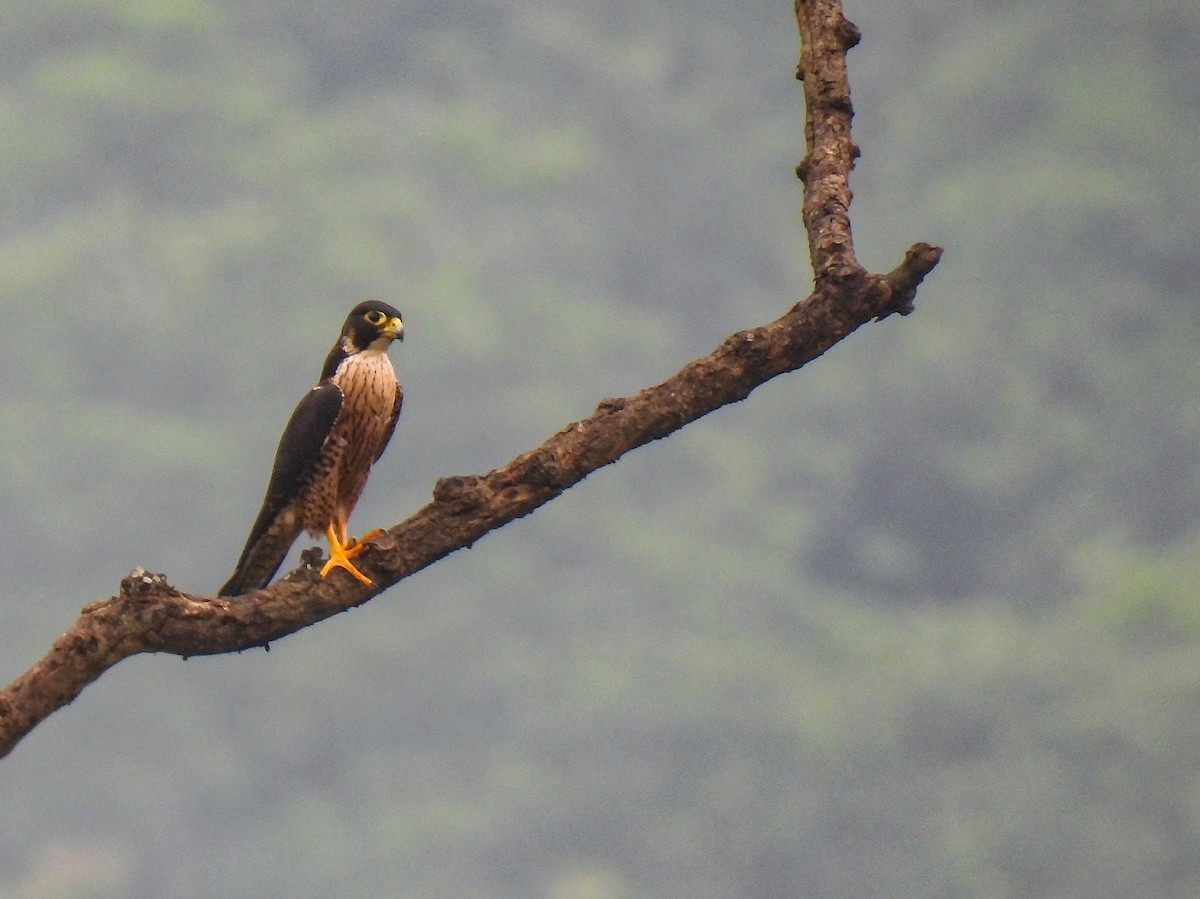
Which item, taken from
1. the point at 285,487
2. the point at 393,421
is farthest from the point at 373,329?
the point at 285,487

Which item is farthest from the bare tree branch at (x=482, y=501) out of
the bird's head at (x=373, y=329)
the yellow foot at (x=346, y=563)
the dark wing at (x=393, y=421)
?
the bird's head at (x=373, y=329)

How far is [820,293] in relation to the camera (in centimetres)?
386

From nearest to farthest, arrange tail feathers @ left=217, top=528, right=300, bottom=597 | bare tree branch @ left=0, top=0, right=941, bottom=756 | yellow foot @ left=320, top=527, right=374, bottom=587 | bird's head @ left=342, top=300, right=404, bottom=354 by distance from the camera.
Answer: bare tree branch @ left=0, top=0, right=941, bottom=756 → yellow foot @ left=320, top=527, right=374, bottom=587 → tail feathers @ left=217, top=528, right=300, bottom=597 → bird's head @ left=342, top=300, right=404, bottom=354

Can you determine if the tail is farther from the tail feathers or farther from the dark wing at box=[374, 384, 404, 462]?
the dark wing at box=[374, 384, 404, 462]

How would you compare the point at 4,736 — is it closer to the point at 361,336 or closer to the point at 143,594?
the point at 143,594

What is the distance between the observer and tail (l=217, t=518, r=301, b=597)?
4.43 metres

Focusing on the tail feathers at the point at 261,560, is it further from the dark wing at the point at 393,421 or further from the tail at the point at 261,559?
the dark wing at the point at 393,421

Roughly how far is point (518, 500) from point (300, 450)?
1.11 metres

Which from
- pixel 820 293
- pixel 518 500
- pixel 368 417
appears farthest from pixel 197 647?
pixel 820 293

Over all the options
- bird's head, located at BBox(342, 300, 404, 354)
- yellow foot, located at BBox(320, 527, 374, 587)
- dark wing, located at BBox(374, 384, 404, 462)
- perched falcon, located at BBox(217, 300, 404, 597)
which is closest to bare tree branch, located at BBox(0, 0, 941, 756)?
yellow foot, located at BBox(320, 527, 374, 587)

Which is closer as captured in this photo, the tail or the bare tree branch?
the bare tree branch

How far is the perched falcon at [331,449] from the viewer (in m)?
4.48

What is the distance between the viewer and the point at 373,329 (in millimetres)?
4797

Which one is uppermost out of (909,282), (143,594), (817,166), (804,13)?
(804,13)
